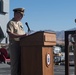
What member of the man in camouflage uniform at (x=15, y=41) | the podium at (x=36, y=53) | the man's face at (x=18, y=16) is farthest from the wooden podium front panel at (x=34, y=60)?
the man's face at (x=18, y=16)

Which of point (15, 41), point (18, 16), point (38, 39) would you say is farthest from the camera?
point (18, 16)

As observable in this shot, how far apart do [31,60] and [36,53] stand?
0.51 feet

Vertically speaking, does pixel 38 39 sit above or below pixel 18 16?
below

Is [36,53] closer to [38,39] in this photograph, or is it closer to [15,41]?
[38,39]

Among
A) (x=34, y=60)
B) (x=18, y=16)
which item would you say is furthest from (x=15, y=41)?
(x=34, y=60)

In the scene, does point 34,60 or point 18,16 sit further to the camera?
point 18,16

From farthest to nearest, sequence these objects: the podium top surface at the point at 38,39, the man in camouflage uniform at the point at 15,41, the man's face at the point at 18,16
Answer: the man's face at the point at 18,16
the man in camouflage uniform at the point at 15,41
the podium top surface at the point at 38,39

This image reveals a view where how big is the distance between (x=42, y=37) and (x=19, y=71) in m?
0.76

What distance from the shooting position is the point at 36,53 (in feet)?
18.1

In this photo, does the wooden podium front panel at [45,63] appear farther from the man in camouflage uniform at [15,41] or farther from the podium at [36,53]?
the man in camouflage uniform at [15,41]

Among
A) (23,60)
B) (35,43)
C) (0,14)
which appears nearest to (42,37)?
(35,43)

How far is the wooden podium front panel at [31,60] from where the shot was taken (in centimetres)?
550

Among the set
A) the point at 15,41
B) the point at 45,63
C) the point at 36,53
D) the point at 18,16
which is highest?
the point at 18,16

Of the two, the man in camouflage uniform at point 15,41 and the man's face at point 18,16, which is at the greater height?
the man's face at point 18,16
